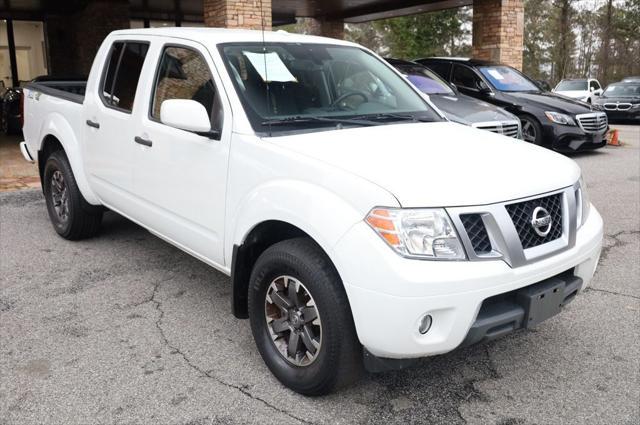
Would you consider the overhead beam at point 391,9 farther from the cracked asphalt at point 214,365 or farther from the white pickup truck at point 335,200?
the white pickup truck at point 335,200

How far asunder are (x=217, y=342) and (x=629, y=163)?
9.04 metres

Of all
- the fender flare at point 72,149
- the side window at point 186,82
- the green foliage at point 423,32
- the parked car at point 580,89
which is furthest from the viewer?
the green foliage at point 423,32

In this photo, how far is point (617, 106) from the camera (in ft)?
64.4

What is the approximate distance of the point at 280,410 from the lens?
9.48 feet

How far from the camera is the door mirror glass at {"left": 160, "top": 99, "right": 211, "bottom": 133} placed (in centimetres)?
324

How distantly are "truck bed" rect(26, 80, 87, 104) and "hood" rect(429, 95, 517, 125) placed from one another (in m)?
4.87

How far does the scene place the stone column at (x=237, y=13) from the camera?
34.2 feet

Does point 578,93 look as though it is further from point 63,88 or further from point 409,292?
point 409,292

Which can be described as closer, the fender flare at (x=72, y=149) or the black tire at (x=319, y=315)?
the black tire at (x=319, y=315)

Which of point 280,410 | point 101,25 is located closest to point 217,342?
point 280,410

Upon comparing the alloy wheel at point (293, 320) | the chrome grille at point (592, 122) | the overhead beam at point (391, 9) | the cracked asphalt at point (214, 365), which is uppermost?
the overhead beam at point (391, 9)

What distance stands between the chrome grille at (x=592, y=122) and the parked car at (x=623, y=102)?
9.63m

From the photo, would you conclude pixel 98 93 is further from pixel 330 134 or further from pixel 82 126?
pixel 330 134

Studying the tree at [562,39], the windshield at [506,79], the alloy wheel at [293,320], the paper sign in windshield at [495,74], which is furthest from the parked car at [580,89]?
the alloy wheel at [293,320]
